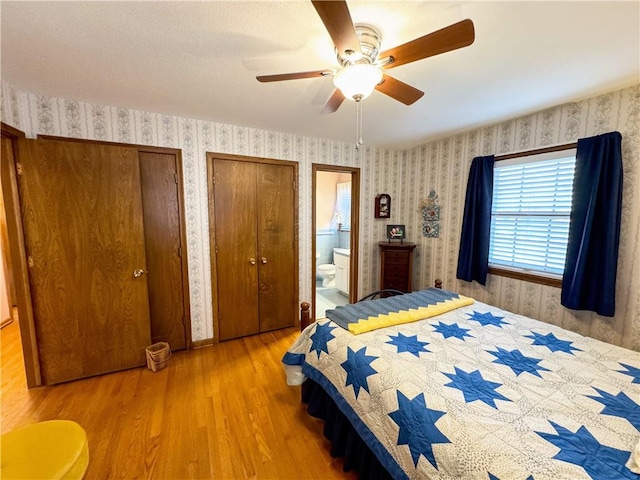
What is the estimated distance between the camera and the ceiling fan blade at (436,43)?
101cm

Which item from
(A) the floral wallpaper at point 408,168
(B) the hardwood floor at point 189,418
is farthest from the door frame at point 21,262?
(B) the hardwood floor at point 189,418

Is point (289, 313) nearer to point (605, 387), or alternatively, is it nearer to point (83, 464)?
point (83, 464)

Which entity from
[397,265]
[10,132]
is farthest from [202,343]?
[397,265]

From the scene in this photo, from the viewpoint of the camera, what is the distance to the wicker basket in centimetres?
236

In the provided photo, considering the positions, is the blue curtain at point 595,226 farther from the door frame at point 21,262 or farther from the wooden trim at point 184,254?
the door frame at point 21,262

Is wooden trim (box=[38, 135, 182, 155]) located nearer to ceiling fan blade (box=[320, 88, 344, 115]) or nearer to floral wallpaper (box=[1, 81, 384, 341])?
floral wallpaper (box=[1, 81, 384, 341])

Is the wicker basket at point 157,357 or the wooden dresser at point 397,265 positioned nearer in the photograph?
the wicker basket at point 157,357

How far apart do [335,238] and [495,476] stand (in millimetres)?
4531

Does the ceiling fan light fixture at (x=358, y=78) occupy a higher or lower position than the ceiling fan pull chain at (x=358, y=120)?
lower

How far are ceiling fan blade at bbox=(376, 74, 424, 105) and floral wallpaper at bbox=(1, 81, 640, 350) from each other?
5.49 ft

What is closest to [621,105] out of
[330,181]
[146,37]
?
[146,37]

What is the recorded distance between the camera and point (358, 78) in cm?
127

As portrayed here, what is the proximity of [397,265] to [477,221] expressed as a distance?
1.08 meters

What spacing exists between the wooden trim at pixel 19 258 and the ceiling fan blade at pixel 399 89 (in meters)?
2.56
